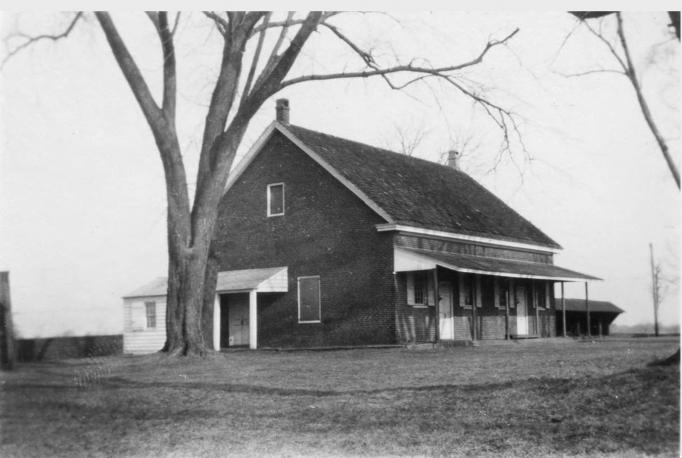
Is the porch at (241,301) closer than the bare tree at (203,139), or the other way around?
the bare tree at (203,139)

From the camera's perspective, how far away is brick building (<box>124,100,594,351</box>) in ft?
84.2

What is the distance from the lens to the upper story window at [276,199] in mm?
28172

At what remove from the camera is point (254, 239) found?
2895 centimetres

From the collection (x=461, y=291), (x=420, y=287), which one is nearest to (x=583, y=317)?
(x=461, y=291)

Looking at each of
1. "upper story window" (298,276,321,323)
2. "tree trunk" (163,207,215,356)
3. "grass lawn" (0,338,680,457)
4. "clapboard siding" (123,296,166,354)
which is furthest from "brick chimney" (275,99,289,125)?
"grass lawn" (0,338,680,457)

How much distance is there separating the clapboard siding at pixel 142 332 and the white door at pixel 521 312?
1372cm

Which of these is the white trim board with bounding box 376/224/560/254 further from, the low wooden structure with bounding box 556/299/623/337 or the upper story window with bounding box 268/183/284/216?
the upper story window with bounding box 268/183/284/216

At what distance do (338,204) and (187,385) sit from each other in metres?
13.9

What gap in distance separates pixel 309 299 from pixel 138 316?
27.8 ft

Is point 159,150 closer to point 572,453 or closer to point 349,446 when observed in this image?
point 349,446

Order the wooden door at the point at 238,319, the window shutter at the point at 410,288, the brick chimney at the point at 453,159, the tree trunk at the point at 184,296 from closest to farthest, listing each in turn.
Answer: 1. the tree trunk at the point at 184,296
2. the window shutter at the point at 410,288
3. the wooden door at the point at 238,319
4. the brick chimney at the point at 453,159

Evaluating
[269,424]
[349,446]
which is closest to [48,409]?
[269,424]

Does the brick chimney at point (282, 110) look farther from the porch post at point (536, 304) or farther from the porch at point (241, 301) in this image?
Result: the porch post at point (536, 304)

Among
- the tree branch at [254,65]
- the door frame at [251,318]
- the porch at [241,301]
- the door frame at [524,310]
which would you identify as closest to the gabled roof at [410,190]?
the door frame at [524,310]
